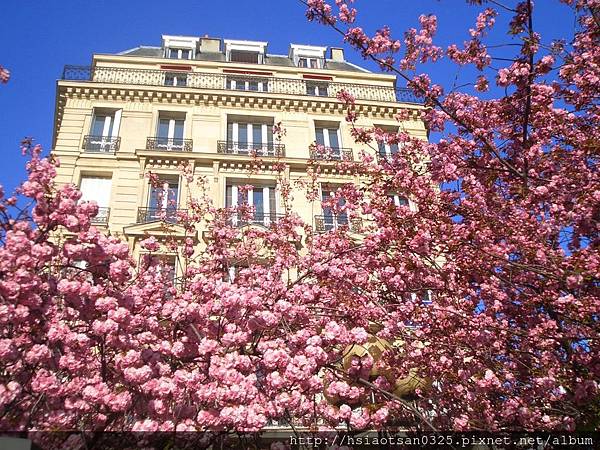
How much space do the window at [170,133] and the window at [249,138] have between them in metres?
1.80

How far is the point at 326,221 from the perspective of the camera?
50.8 ft

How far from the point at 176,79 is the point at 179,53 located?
A: 2864 mm

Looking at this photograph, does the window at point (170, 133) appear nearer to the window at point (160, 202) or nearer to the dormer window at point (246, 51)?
the window at point (160, 202)

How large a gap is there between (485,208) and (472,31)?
298 centimetres

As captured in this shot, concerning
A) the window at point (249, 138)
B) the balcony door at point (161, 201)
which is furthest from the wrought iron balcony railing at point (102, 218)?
the window at point (249, 138)

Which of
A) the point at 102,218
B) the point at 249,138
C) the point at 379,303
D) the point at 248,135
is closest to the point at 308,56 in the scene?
the point at 248,135

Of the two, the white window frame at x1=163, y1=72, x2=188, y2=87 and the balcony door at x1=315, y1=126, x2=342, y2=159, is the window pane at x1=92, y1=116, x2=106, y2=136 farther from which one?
the balcony door at x1=315, y1=126, x2=342, y2=159

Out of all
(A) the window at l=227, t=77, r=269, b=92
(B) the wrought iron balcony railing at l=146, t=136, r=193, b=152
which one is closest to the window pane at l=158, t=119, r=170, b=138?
(B) the wrought iron balcony railing at l=146, t=136, r=193, b=152

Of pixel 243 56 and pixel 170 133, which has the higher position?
pixel 243 56

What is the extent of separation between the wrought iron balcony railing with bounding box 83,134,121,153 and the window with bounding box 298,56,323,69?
9.64 metres

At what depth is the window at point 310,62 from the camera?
21797 millimetres

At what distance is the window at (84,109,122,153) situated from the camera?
16328 millimetres

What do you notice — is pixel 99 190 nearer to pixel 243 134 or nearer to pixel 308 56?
pixel 243 134

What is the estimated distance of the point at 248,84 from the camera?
1931cm
